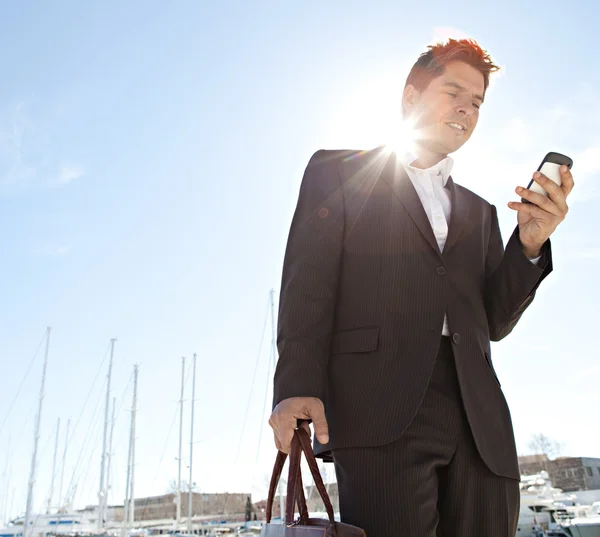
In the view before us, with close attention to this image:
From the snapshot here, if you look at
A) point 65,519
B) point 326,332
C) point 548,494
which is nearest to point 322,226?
point 326,332

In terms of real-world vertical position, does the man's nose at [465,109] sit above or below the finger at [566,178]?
above

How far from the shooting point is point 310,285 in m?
2.01

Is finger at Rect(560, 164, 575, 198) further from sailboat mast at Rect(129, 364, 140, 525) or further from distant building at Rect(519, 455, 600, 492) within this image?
distant building at Rect(519, 455, 600, 492)

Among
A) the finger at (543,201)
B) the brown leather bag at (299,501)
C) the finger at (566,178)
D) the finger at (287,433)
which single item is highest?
the finger at (566,178)

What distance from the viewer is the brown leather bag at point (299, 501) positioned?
1.52 metres

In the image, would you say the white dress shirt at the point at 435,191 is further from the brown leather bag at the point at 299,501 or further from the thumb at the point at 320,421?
the brown leather bag at the point at 299,501

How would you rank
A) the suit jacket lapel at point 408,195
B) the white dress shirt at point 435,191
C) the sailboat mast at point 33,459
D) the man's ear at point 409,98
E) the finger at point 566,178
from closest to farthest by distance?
1. the finger at point 566,178
2. the suit jacket lapel at point 408,195
3. the white dress shirt at point 435,191
4. the man's ear at point 409,98
5. the sailboat mast at point 33,459

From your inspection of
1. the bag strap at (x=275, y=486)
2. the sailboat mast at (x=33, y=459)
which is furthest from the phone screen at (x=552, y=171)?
the sailboat mast at (x=33, y=459)

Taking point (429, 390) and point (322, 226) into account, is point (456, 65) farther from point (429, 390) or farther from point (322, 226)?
point (429, 390)

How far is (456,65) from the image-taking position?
2.42 metres

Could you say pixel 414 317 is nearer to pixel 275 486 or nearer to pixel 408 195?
pixel 408 195

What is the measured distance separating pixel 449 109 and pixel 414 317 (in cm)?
95

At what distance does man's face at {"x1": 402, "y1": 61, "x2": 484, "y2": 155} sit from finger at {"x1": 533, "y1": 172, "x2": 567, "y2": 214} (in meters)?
0.48

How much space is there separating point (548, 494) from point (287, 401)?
32.2m
